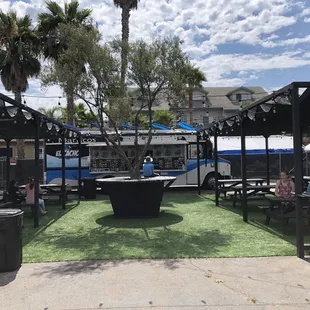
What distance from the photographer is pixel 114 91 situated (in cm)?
1105

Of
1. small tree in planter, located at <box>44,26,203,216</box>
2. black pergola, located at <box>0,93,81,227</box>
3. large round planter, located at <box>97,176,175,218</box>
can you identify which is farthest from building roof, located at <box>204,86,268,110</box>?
large round planter, located at <box>97,176,175,218</box>

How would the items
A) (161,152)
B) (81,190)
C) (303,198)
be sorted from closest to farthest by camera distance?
(303,198) < (81,190) < (161,152)

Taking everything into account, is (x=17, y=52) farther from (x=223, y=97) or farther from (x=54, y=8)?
(x=223, y=97)

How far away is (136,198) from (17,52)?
480 inches

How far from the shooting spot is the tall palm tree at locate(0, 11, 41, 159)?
1834 centimetres

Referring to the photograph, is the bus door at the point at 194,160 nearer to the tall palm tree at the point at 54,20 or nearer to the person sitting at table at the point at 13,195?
the tall palm tree at the point at 54,20

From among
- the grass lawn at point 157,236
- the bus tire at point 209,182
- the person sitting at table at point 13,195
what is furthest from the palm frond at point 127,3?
the grass lawn at point 157,236

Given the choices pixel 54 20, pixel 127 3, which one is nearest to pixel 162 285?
pixel 54 20

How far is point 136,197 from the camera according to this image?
1029 centimetres

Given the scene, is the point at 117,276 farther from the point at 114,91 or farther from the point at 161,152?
the point at 161,152

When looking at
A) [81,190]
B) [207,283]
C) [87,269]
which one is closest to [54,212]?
[81,190]

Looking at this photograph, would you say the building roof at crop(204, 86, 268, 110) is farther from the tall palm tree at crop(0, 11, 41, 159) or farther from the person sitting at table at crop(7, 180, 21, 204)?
the person sitting at table at crop(7, 180, 21, 204)

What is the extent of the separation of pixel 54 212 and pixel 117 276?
7183mm

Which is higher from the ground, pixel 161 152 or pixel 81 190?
pixel 161 152
